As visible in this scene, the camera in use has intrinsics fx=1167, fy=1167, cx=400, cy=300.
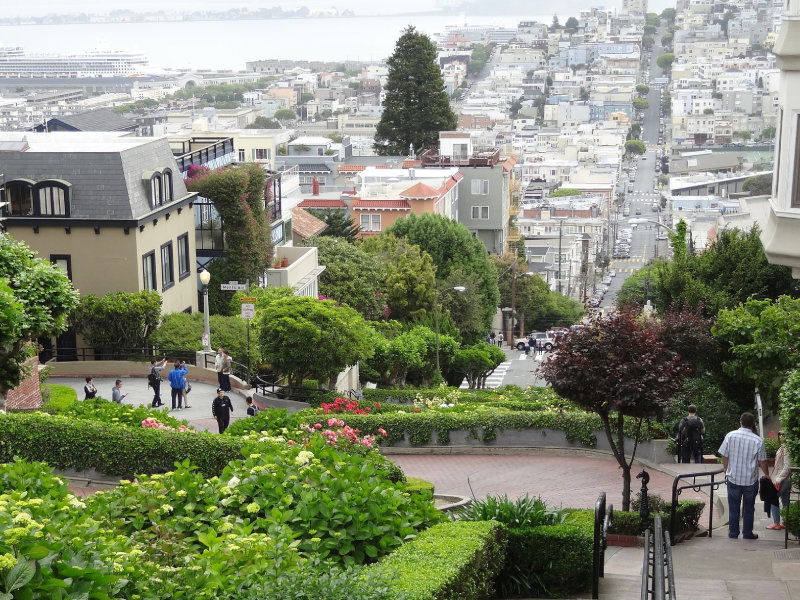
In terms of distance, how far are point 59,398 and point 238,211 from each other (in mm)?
16298

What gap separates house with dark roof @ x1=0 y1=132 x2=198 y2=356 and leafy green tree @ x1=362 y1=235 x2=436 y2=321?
817 inches

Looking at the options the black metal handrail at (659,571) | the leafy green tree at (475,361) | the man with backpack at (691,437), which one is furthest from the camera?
the leafy green tree at (475,361)

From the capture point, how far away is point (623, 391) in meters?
14.1

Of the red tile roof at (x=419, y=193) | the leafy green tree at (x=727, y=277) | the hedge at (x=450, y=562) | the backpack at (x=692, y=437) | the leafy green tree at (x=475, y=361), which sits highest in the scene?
the hedge at (x=450, y=562)

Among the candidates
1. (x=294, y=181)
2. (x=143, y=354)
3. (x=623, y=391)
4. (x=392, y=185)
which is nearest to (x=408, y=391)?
(x=143, y=354)

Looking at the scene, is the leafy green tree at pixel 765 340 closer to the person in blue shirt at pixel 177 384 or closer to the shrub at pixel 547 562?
the shrub at pixel 547 562

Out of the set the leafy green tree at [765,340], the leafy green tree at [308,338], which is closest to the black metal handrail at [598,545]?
the leafy green tree at [765,340]

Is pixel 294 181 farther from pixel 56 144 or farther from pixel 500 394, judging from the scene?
pixel 500 394

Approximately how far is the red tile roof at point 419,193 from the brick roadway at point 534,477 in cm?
5833

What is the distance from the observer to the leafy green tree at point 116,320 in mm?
31453

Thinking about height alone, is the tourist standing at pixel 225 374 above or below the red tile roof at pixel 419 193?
above

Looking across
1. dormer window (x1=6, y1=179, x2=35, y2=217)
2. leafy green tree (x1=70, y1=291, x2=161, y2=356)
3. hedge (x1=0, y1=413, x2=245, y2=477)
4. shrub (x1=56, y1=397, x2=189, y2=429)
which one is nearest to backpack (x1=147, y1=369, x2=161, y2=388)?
leafy green tree (x1=70, y1=291, x2=161, y2=356)

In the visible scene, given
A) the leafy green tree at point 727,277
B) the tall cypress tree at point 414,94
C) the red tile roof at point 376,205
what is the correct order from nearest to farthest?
the leafy green tree at point 727,277 < the red tile roof at point 376,205 < the tall cypress tree at point 414,94

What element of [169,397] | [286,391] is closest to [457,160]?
[286,391]
